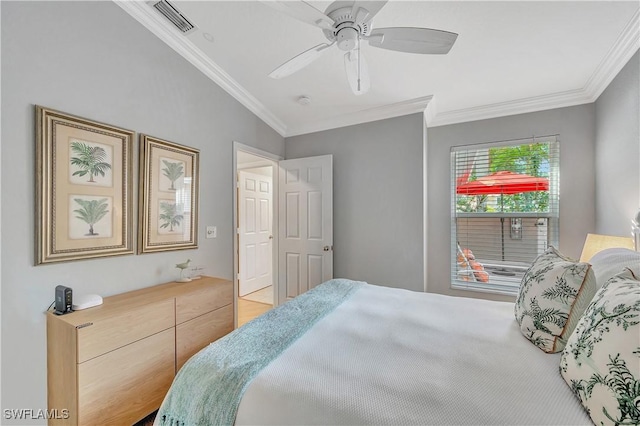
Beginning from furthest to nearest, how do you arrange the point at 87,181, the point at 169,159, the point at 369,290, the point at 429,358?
the point at 169,159, the point at 369,290, the point at 87,181, the point at 429,358

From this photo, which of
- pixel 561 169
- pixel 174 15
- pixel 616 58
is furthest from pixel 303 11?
pixel 561 169

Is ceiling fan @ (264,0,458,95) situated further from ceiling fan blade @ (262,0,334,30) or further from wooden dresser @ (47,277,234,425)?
wooden dresser @ (47,277,234,425)

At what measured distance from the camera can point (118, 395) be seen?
1585 millimetres

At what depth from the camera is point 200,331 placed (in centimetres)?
213

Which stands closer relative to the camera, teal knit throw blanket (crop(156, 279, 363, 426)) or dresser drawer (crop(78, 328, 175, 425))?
teal knit throw blanket (crop(156, 279, 363, 426))

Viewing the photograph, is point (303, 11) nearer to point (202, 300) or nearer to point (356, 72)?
point (356, 72)

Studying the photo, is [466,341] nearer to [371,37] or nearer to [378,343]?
[378,343]

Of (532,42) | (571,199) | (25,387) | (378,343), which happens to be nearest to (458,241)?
(571,199)

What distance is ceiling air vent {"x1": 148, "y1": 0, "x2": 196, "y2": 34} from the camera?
196cm

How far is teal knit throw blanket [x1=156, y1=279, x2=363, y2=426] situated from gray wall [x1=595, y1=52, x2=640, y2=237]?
2.47 metres

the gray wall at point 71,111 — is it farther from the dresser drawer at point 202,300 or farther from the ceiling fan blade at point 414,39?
the ceiling fan blade at point 414,39

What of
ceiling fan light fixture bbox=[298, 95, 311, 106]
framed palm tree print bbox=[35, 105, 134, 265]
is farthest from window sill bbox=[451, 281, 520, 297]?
framed palm tree print bbox=[35, 105, 134, 265]

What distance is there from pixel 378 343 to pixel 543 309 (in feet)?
2.49

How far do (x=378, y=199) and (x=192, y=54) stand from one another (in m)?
2.35
